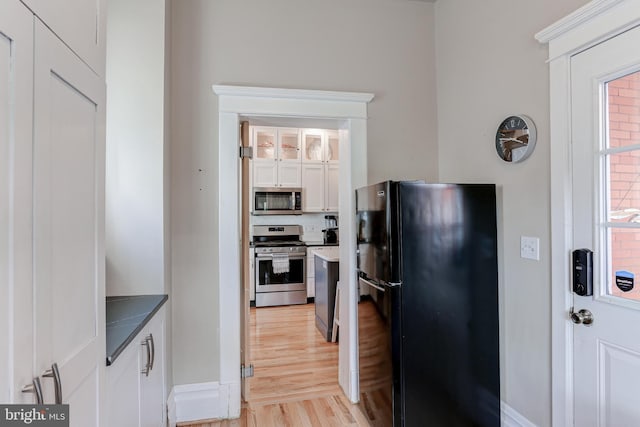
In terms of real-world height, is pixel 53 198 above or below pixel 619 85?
below

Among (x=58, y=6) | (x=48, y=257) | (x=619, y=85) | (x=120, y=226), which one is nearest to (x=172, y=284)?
(x=120, y=226)

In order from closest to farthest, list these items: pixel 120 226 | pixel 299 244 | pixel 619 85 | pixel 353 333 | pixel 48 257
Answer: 1. pixel 48 257
2. pixel 619 85
3. pixel 120 226
4. pixel 353 333
5. pixel 299 244

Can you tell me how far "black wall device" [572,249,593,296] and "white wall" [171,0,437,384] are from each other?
1.32m

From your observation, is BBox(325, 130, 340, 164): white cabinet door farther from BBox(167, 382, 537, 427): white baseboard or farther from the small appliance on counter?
BBox(167, 382, 537, 427): white baseboard

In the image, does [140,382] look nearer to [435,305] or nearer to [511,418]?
[435,305]

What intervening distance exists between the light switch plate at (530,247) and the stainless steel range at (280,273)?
11.2 ft

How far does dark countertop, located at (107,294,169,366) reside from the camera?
1.26 metres

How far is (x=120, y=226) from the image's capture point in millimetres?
1960

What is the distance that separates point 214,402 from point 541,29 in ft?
9.71

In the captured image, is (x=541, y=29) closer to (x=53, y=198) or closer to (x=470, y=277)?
(x=470, y=277)

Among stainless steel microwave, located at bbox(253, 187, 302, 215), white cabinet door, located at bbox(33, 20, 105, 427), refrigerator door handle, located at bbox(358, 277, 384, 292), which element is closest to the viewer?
white cabinet door, located at bbox(33, 20, 105, 427)

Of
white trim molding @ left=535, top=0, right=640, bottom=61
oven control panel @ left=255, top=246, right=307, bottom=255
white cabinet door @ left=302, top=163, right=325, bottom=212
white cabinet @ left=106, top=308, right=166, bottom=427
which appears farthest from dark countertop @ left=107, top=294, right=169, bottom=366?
white cabinet door @ left=302, top=163, right=325, bottom=212

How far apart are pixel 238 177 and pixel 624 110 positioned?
6.85 ft

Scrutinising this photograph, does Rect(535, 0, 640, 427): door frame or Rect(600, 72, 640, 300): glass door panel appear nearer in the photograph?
Rect(600, 72, 640, 300): glass door panel
